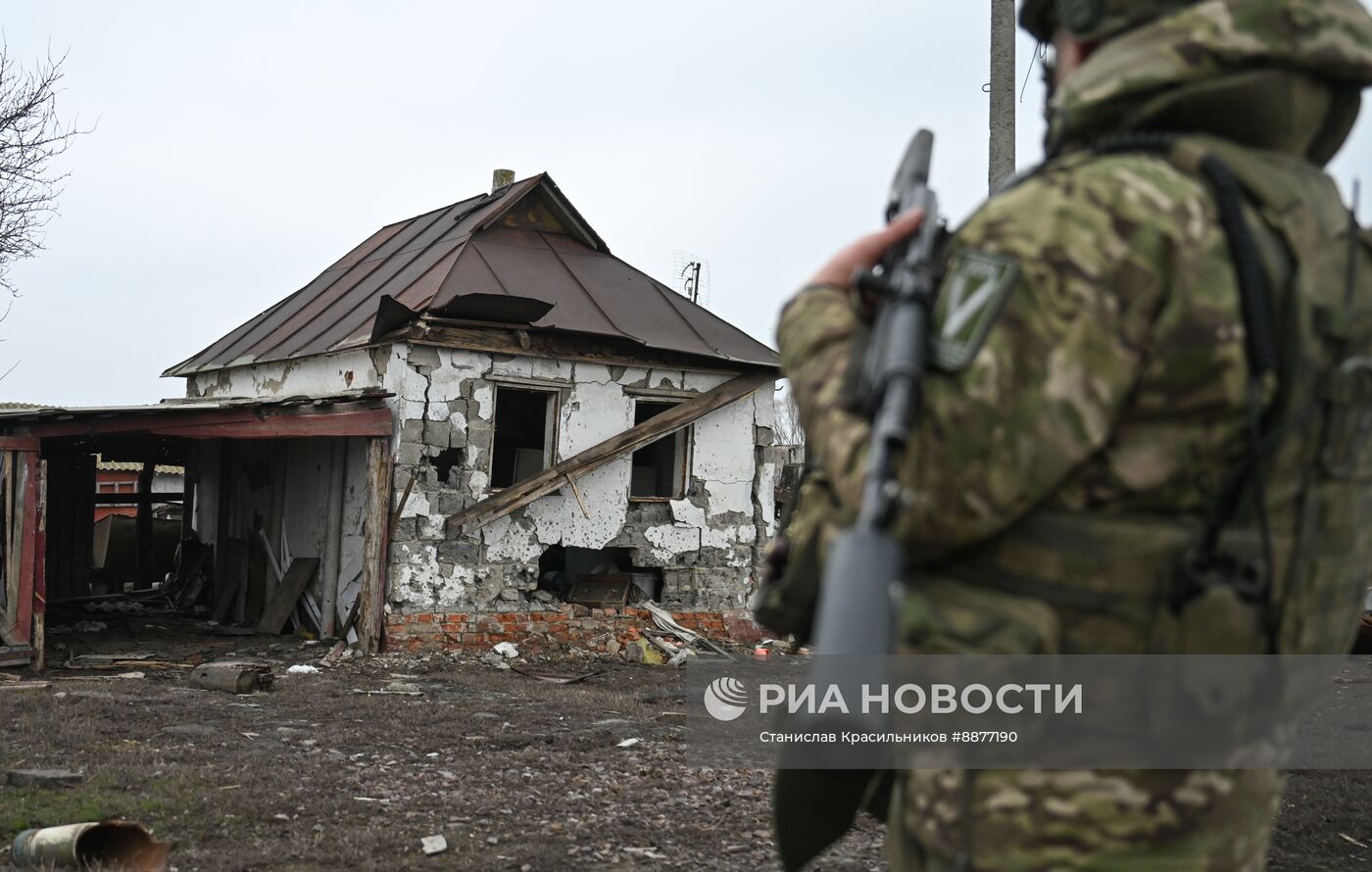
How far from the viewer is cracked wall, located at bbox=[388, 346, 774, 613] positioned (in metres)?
11.7

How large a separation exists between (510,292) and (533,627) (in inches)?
138

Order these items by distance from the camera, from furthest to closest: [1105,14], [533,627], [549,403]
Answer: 1. [549,403]
2. [533,627]
3. [1105,14]

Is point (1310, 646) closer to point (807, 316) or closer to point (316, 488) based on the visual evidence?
point (807, 316)

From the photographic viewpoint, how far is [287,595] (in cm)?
1355

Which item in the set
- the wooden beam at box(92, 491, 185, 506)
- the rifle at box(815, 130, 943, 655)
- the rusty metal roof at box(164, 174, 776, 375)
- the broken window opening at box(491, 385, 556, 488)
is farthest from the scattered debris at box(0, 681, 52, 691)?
the rifle at box(815, 130, 943, 655)

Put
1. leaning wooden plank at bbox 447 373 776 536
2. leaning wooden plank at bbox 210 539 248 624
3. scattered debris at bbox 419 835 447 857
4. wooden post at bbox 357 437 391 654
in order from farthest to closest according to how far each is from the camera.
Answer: leaning wooden plank at bbox 210 539 248 624
leaning wooden plank at bbox 447 373 776 536
wooden post at bbox 357 437 391 654
scattered debris at bbox 419 835 447 857

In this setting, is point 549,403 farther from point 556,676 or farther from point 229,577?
point 229,577

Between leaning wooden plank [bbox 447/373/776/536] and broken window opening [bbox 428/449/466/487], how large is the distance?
14.6 inches

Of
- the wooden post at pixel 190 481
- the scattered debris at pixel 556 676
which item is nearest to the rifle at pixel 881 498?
the scattered debris at pixel 556 676

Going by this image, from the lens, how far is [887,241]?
67.2 inches

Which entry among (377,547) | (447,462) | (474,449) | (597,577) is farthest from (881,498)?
(597,577)

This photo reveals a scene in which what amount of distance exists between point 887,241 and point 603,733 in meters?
6.68

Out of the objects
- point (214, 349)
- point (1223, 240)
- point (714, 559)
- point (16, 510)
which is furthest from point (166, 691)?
point (1223, 240)

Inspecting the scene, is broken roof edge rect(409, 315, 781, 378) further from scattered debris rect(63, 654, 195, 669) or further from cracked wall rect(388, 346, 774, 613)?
scattered debris rect(63, 654, 195, 669)
